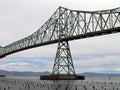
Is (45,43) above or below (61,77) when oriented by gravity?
above

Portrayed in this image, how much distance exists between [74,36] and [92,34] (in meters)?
14.8

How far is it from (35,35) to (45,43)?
2831 centimetres

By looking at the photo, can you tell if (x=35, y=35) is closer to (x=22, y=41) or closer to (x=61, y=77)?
(x=22, y=41)

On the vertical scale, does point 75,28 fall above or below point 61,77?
above

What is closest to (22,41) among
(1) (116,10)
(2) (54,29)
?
(2) (54,29)

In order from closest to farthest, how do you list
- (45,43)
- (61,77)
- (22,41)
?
(61,77) < (45,43) < (22,41)

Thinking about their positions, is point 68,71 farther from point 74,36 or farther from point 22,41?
point 22,41

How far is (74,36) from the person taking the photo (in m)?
119

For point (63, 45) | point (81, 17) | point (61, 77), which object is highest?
point (81, 17)

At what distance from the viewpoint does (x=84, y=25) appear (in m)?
117

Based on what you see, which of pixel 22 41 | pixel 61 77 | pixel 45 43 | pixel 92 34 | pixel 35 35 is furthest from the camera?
pixel 22 41

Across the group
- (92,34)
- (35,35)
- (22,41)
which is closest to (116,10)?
(92,34)

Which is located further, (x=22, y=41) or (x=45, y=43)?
(x=22, y=41)

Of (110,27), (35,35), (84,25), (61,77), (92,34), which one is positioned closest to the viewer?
(110,27)
